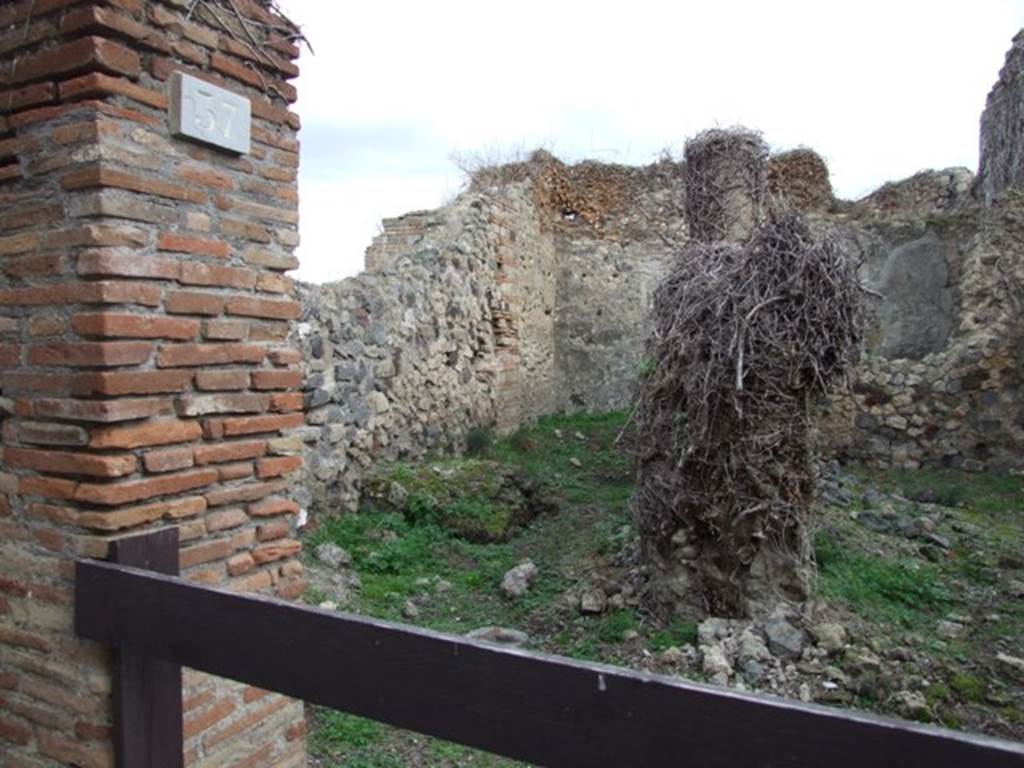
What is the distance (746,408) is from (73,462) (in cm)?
344

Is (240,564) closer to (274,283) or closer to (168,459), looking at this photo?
(168,459)

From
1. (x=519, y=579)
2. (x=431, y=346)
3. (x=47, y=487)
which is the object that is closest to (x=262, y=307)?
(x=47, y=487)

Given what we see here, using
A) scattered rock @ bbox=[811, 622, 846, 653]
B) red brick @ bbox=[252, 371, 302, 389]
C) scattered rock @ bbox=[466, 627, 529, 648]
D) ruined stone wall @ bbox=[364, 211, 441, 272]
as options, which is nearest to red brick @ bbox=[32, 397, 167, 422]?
red brick @ bbox=[252, 371, 302, 389]

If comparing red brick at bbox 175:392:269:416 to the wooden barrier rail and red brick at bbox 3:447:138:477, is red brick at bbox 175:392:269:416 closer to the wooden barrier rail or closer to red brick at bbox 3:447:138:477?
red brick at bbox 3:447:138:477

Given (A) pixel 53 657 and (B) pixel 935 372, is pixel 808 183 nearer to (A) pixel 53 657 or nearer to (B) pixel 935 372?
(B) pixel 935 372

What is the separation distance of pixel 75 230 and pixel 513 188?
30.4 ft

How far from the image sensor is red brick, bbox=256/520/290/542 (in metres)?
2.38

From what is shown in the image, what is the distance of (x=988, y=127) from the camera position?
10914 millimetres

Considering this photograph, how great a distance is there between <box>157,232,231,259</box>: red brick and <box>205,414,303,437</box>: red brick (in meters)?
0.47

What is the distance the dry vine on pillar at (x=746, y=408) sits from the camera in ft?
14.5

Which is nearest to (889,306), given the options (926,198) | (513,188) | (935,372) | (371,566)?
(935,372)

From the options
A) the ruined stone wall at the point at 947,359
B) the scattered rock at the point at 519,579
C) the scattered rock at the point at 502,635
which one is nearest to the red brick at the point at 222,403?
the scattered rock at the point at 502,635

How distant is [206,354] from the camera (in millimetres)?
2195

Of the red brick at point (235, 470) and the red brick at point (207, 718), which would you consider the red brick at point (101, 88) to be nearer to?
the red brick at point (235, 470)
